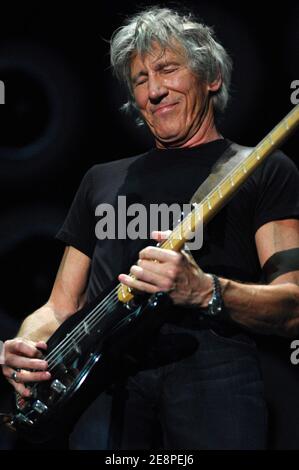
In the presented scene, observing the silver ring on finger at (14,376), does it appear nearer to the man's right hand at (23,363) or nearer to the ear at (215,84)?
the man's right hand at (23,363)

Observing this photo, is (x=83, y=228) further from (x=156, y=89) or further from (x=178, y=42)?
(x=178, y=42)

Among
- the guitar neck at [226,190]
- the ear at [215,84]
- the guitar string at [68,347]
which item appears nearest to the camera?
the guitar neck at [226,190]

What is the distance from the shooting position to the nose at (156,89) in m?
1.79

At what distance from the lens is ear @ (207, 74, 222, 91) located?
1909 millimetres

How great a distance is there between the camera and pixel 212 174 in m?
1.66

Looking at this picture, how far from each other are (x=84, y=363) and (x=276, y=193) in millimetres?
624

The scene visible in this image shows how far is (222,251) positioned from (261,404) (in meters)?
0.37

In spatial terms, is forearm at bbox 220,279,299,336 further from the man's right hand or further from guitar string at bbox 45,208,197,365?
the man's right hand

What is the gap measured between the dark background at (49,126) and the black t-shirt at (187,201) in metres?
0.41

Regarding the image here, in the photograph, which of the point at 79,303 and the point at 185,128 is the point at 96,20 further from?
the point at 79,303

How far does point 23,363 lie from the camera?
1.59 meters

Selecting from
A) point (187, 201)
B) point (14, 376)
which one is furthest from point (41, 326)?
point (187, 201)

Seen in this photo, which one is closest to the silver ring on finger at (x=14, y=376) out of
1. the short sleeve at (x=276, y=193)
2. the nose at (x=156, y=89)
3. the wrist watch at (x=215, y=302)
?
the wrist watch at (x=215, y=302)
